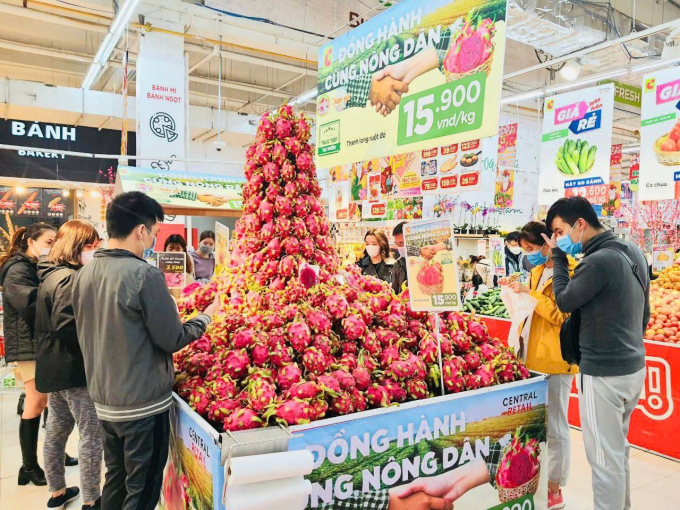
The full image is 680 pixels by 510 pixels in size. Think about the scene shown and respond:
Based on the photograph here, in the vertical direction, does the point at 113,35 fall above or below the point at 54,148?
above

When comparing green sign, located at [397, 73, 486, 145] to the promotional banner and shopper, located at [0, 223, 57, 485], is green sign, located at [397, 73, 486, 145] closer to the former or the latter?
shopper, located at [0, 223, 57, 485]

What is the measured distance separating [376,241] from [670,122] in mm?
3886

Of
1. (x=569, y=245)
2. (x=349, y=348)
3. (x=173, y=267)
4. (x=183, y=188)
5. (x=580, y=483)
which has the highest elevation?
(x=183, y=188)

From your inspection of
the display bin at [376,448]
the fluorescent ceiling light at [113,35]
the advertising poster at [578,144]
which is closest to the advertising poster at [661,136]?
the advertising poster at [578,144]

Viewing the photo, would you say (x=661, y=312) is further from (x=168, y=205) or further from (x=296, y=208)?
Result: (x=168, y=205)

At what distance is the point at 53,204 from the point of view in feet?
46.2

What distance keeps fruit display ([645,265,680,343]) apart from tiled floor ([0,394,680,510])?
1.01m

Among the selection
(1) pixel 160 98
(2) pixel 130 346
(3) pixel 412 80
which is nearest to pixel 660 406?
(3) pixel 412 80

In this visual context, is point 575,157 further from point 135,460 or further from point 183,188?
point 135,460

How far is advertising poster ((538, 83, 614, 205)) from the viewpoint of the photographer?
655cm

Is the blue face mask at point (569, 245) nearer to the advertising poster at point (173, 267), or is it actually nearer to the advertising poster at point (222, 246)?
the advertising poster at point (222, 246)

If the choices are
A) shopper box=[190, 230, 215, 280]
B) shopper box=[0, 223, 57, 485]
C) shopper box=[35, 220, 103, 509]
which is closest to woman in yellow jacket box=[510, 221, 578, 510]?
shopper box=[35, 220, 103, 509]

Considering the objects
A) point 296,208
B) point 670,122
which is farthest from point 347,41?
point 670,122

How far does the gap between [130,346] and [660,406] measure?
4180mm
